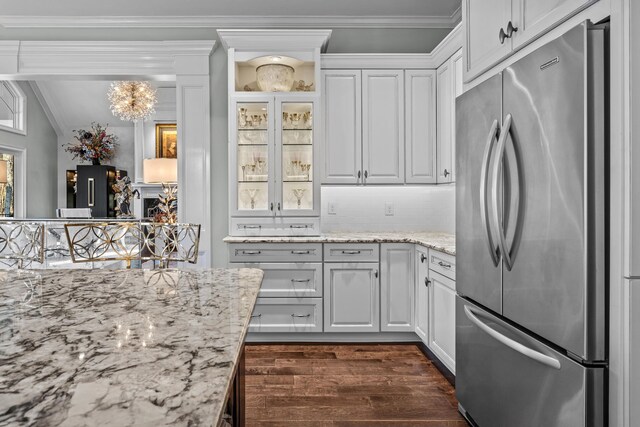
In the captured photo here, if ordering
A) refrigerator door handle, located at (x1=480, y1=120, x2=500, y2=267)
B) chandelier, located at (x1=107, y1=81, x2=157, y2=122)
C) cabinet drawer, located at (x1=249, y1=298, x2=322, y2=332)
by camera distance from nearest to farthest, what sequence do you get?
refrigerator door handle, located at (x1=480, y1=120, x2=500, y2=267) → cabinet drawer, located at (x1=249, y1=298, x2=322, y2=332) → chandelier, located at (x1=107, y1=81, x2=157, y2=122)

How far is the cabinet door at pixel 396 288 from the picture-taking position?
11.5ft

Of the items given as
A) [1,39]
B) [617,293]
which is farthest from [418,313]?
[1,39]

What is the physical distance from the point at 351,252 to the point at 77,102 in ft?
23.0

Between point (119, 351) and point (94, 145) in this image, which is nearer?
point (119, 351)

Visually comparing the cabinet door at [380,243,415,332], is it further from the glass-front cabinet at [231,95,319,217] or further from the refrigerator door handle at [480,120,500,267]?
the refrigerator door handle at [480,120,500,267]

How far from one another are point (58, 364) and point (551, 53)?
1654 mm

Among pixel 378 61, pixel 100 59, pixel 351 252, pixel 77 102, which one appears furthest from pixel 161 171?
pixel 77 102

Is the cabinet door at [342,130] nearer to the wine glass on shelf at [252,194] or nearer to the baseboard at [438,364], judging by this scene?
the wine glass on shelf at [252,194]

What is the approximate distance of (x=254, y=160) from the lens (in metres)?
3.70

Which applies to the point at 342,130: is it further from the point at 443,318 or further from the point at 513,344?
the point at 513,344

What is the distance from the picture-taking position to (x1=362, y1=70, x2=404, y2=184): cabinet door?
3.78 metres

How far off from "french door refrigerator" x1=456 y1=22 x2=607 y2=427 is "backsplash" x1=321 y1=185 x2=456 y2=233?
1.98 metres

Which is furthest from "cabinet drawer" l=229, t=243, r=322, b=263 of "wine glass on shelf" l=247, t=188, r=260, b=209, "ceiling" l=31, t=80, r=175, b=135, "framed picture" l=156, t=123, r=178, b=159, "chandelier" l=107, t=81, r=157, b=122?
"framed picture" l=156, t=123, r=178, b=159

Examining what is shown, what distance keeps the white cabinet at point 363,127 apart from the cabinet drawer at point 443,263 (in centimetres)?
98
